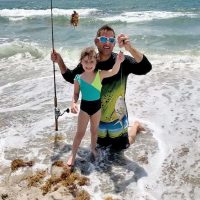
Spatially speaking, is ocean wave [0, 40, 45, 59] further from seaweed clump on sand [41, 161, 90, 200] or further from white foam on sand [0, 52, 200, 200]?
seaweed clump on sand [41, 161, 90, 200]

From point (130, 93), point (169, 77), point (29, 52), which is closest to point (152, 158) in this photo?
point (130, 93)

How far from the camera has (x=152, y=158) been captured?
229 inches

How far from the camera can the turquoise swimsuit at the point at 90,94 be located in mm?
5250

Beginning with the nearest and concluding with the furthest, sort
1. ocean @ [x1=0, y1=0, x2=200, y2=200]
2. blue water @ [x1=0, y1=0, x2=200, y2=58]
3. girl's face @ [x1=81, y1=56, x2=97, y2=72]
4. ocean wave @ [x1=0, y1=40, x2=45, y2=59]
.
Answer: girl's face @ [x1=81, y1=56, x2=97, y2=72] → ocean @ [x1=0, y1=0, x2=200, y2=200] → ocean wave @ [x1=0, y1=40, x2=45, y2=59] → blue water @ [x1=0, y1=0, x2=200, y2=58]

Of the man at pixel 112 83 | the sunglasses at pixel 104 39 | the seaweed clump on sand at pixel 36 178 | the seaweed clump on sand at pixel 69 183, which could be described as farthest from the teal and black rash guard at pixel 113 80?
the seaweed clump on sand at pixel 36 178

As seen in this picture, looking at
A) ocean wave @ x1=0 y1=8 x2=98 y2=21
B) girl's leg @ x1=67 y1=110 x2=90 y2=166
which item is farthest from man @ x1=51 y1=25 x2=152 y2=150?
ocean wave @ x1=0 y1=8 x2=98 y2=21

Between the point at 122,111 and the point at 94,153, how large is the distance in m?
0.73

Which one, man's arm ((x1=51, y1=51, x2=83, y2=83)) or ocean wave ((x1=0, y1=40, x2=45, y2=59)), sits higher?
man's arm ((x1=51, y1=51, x2=83, y2=83))

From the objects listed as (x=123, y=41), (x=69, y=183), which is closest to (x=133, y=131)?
(x=69, y=183)

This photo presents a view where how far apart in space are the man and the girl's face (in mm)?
256

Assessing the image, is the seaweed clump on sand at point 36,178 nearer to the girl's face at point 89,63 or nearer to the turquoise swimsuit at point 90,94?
the turquoise swimsuit at point 90,94

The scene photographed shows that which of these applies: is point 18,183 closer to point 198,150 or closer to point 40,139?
point 40,139

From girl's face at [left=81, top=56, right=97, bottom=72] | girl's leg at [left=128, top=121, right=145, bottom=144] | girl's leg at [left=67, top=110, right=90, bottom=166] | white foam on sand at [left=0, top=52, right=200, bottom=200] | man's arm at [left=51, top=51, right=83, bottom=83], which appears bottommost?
white foam on sand at [left=0, top=52, right=200, bottom=200]

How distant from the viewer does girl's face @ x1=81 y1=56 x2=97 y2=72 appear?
5.12m
